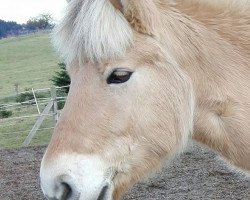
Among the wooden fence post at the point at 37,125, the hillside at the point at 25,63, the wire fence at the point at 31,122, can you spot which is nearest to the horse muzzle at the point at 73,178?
the wire fence at the point at 31,122

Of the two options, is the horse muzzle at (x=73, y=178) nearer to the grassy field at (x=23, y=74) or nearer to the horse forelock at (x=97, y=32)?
the horse forelock at (x=97, y=32)

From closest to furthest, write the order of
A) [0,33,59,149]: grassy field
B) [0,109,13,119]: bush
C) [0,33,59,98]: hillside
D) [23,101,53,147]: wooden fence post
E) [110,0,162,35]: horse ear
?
1. [110,0,162,35]: horse ear
2. [23,101,53,147]: wooden fence post
3. [0,33,59,149]: grassy field
4. [0,109,13,119]: bush
5. [0,33,59,98]: hillside

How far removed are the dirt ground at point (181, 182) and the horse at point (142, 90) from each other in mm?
3620

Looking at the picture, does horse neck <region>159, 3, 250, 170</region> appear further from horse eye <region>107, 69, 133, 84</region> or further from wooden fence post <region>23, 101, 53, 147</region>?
wooden fence post <region>23, 101, 53, 147</region>

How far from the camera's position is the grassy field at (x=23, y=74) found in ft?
51.7

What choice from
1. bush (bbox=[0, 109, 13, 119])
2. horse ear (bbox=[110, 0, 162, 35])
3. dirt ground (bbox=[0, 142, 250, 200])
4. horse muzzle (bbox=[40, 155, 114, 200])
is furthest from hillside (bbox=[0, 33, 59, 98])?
horse muzzle (bbox=[40, 155, 114, 200])

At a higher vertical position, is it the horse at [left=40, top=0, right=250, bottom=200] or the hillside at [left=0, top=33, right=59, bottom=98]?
the horse at [left=40, top=0, right=250, bottom=200]

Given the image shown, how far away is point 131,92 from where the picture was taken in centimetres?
295

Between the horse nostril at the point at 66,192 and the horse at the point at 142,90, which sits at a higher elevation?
the horse at the point at 142,90

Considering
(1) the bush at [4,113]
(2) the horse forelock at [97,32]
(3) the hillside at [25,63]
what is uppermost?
(2) the horse forelock at [97,32]

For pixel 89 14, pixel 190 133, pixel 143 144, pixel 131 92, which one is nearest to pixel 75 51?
pixel 89 14

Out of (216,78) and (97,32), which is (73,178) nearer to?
(97,32)

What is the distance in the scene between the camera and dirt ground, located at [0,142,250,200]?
757 cm

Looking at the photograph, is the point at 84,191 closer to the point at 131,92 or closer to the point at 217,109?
the point at 131,92
